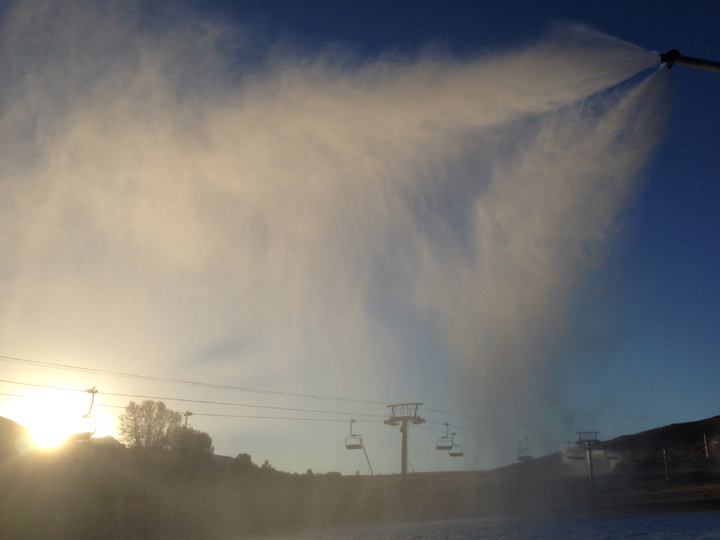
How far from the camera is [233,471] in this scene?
81.3m

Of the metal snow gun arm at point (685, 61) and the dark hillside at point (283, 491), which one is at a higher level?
the metal snow gun arm at point (685, 61)

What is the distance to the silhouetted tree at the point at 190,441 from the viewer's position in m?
86.0

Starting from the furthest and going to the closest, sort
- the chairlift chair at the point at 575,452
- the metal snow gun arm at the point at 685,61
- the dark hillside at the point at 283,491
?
the chairlift chair at the point at 575,452 < the dark hillside at the point at 283,491 < the metal snow gun arm at the point at 685,61

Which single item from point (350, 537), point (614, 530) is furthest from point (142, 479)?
point (614, 530)

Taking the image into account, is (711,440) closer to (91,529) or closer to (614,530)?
(614,530)

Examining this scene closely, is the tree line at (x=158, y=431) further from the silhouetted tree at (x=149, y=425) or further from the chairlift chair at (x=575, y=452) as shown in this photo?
the chairlift chair at (x=575, y=452)

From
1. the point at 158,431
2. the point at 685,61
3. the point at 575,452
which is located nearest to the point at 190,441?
the point at 158,431

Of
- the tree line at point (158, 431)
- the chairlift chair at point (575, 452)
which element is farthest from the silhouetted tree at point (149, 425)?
the chairlift chair at point (575, 452)

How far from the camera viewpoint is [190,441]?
307 ft

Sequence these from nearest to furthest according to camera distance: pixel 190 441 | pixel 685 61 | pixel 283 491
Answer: pixel 685 61 → pixel 283 491 → pixel 190 441

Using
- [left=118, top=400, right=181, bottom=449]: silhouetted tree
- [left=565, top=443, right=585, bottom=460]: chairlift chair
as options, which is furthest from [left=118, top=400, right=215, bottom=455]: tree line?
[left=565, top=443, right=585, bottom=460]: chairlift chair

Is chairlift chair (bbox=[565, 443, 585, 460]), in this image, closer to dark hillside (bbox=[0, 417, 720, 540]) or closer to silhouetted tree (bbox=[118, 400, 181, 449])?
dark hillside (bbox=[0, 417, 720, 540])

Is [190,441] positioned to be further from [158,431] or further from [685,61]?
[685,61]

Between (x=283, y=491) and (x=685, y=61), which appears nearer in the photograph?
(x=685, y=61)
